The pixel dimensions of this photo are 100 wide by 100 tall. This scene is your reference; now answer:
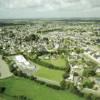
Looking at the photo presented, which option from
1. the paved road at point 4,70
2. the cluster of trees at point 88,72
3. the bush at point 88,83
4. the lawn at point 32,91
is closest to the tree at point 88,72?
the cluster of trees at point 88,72

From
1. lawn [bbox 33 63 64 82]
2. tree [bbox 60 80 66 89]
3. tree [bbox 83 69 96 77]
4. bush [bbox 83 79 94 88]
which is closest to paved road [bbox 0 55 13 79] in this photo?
lawn [bbox 33 63 64 82]

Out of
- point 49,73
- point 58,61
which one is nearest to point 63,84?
point 49,73

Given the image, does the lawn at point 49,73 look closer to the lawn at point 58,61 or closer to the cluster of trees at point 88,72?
the lawn at point 58,61

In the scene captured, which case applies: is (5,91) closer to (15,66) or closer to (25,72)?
(25,72)

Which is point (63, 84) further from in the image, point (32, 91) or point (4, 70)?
point (4, 70)

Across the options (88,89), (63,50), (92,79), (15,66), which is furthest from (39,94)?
(63,50)

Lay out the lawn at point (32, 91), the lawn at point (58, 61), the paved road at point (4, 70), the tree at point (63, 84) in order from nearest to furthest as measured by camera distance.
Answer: the lawn at point (32, 91) → the tree at point (63, 84) → the paved road at point (4, 70) → the lawn at point (58, 61)
